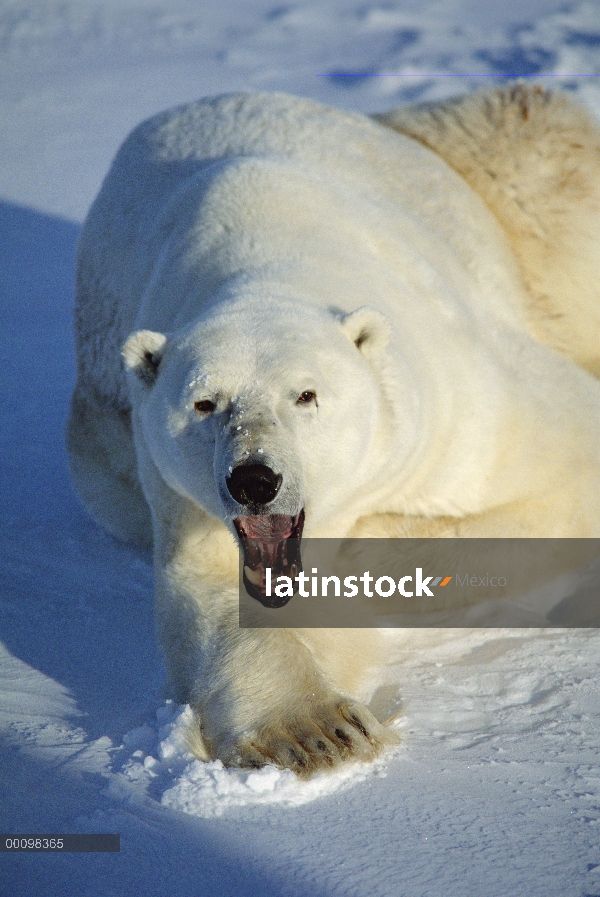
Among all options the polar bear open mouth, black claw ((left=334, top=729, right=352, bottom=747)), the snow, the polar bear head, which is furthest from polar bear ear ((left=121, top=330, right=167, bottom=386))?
black claw ((left=334, top=729, right=352, bottom=747))

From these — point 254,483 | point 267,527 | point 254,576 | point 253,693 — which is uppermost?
point 254,483

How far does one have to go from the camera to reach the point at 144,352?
9.40 feet

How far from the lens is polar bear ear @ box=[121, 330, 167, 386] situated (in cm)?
283

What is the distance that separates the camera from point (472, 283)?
155 inches

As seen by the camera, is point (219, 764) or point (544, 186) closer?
point (219, 764)

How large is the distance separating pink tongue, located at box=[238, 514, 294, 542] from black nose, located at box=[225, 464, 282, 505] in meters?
0.14

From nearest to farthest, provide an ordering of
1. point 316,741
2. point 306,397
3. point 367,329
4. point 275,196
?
point 316,741 → point 306,397 → point 367,329 → point 275,196

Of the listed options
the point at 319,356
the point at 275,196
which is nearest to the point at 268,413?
the point at 319,356

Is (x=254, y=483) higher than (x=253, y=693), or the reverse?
(x=254, y=483)

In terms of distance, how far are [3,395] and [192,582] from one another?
2.55 m

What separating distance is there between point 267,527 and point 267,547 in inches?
2.1

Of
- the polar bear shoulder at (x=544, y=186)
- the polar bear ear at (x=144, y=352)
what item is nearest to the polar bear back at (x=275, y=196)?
the polar bear shoulder at (x=544, y=186)

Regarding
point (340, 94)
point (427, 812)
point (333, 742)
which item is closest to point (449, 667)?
point (333, 742)

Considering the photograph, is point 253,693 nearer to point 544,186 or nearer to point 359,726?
point 359,726
